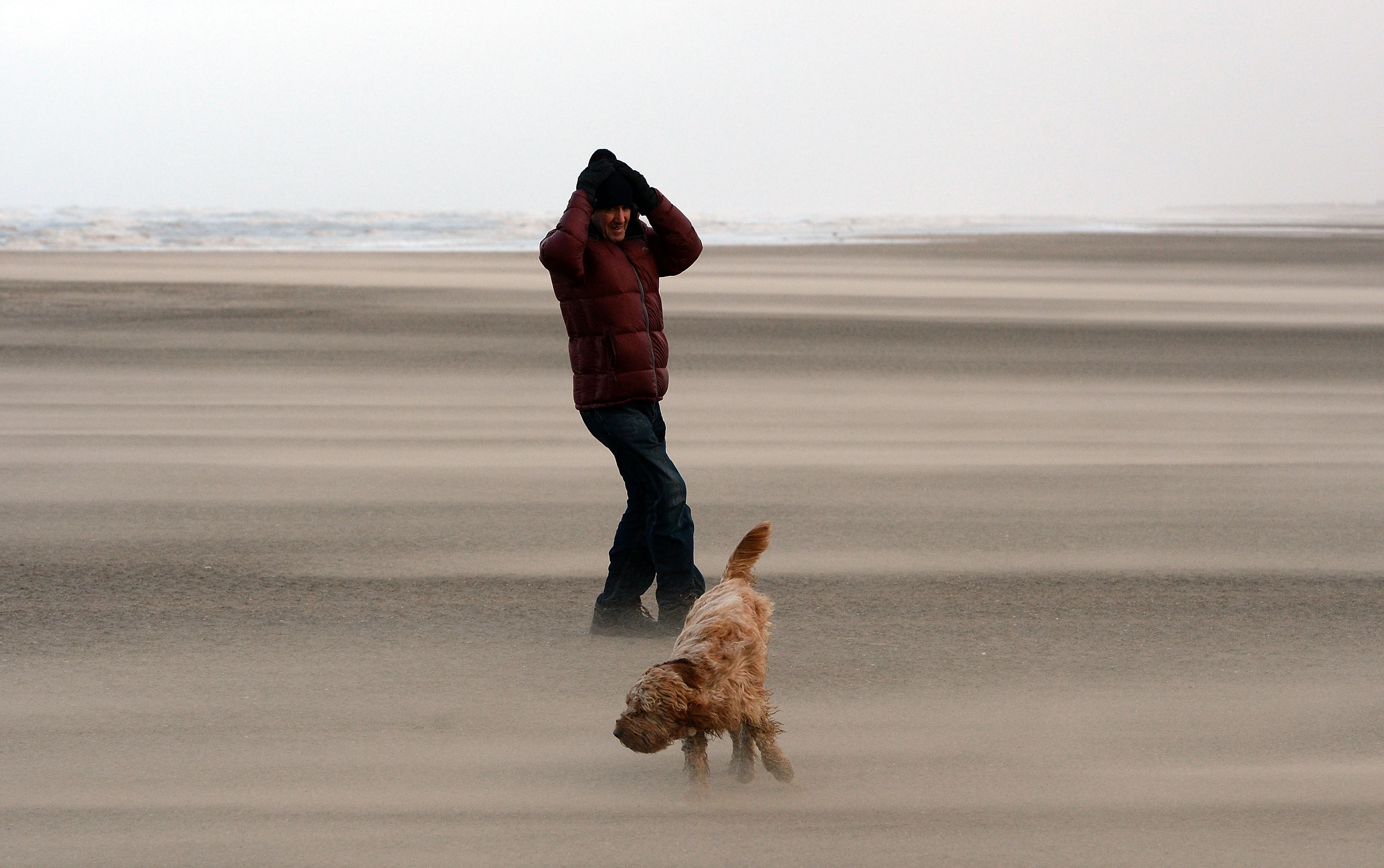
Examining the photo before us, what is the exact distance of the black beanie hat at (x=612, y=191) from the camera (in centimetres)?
546

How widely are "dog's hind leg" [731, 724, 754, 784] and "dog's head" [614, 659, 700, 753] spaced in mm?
435

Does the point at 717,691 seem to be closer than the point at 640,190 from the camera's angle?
Yes

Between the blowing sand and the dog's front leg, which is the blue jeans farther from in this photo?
the dog's front leg

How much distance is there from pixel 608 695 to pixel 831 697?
89 centimetres

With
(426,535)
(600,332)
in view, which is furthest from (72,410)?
(600,332)

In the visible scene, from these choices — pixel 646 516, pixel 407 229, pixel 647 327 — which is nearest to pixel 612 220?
pixel 647 327

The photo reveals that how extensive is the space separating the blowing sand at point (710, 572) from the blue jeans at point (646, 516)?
0.37 metres

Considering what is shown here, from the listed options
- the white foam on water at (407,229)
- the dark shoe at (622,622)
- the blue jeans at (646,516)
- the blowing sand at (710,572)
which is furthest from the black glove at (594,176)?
the white foam on water at (407,229)

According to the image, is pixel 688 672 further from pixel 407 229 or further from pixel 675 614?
pixel 407 229

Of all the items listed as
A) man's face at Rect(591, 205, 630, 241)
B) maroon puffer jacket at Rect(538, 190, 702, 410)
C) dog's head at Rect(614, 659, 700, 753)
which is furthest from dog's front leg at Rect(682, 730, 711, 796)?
man's face at Rect(591, 205, 630, 241)

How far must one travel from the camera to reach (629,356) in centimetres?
561

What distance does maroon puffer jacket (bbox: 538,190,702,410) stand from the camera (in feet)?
18.1

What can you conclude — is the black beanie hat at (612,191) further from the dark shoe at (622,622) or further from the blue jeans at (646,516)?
the dark shoe at (622,622)

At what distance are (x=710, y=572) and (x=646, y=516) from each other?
3.37ft
